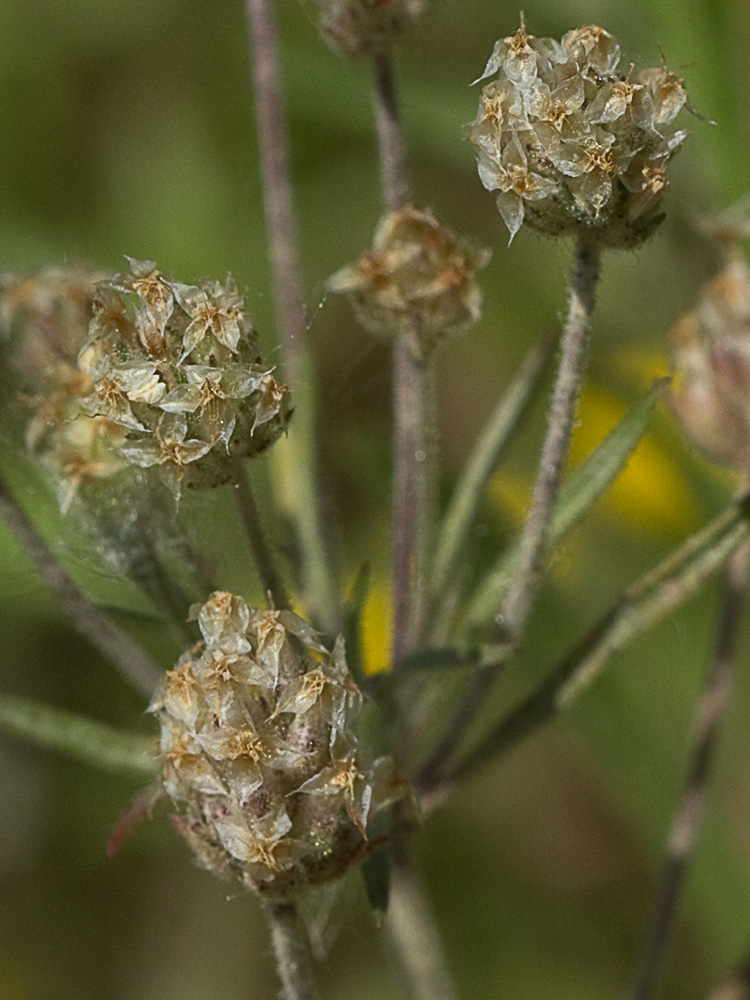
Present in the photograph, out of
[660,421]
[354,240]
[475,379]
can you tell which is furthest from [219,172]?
[660,421]

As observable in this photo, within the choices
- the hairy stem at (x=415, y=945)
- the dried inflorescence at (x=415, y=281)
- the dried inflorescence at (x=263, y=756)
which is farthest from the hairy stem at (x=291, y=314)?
the dried inflorescence at (x=263, y=756)

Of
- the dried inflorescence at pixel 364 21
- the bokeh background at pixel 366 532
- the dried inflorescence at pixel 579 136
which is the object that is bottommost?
the bokeh background at pixel 366 532

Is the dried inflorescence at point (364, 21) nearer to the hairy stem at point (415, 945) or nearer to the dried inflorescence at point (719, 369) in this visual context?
the dried inflorescence at point (719, 369)

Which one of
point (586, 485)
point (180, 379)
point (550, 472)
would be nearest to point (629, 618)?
point (586, 485)

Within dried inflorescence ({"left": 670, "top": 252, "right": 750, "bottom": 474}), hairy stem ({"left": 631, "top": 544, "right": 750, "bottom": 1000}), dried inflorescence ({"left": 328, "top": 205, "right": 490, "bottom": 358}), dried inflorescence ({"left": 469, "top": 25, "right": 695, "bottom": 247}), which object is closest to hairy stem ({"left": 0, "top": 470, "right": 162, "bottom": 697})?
dried inflorescence ({"left": 328, "top": 205, "right": 490, "bottom": 358})

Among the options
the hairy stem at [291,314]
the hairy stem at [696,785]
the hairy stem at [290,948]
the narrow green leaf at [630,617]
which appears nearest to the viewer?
the hairy stem at [290,948]

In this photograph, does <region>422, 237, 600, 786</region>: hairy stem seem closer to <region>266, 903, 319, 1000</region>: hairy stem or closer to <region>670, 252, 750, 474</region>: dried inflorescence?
<region>266, 903, 319, 1000</region>: hairy stem
